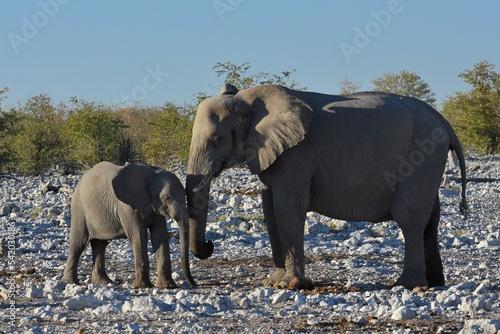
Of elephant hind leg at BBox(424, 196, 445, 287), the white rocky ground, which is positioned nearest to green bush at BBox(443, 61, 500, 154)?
the white rocky ground

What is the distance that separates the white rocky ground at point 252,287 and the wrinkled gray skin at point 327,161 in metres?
0.67

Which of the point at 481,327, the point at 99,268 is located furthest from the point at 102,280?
the point at 481,327

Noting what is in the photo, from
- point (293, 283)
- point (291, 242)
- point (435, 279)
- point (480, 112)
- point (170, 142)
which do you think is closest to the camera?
point (293, 283)

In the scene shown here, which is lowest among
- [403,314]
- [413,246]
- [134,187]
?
[403,314]

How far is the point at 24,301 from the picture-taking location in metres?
9.34

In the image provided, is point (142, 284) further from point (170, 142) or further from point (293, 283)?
point (170, 142)

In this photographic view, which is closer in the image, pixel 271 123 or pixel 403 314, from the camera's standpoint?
pixel 403 314

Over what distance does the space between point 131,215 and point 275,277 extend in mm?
1642

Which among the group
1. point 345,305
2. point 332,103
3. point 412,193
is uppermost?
point 332,103

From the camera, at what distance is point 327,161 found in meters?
10.4

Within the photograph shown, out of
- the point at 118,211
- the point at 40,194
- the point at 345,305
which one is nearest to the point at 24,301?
the point at 118,211

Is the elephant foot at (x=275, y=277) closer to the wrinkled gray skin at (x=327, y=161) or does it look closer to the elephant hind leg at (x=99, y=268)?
the wrinkled gray skin at (x=327, y=161)

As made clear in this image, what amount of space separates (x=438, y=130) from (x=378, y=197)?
0.91 metres

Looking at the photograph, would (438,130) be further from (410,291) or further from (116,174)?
(116,174)
